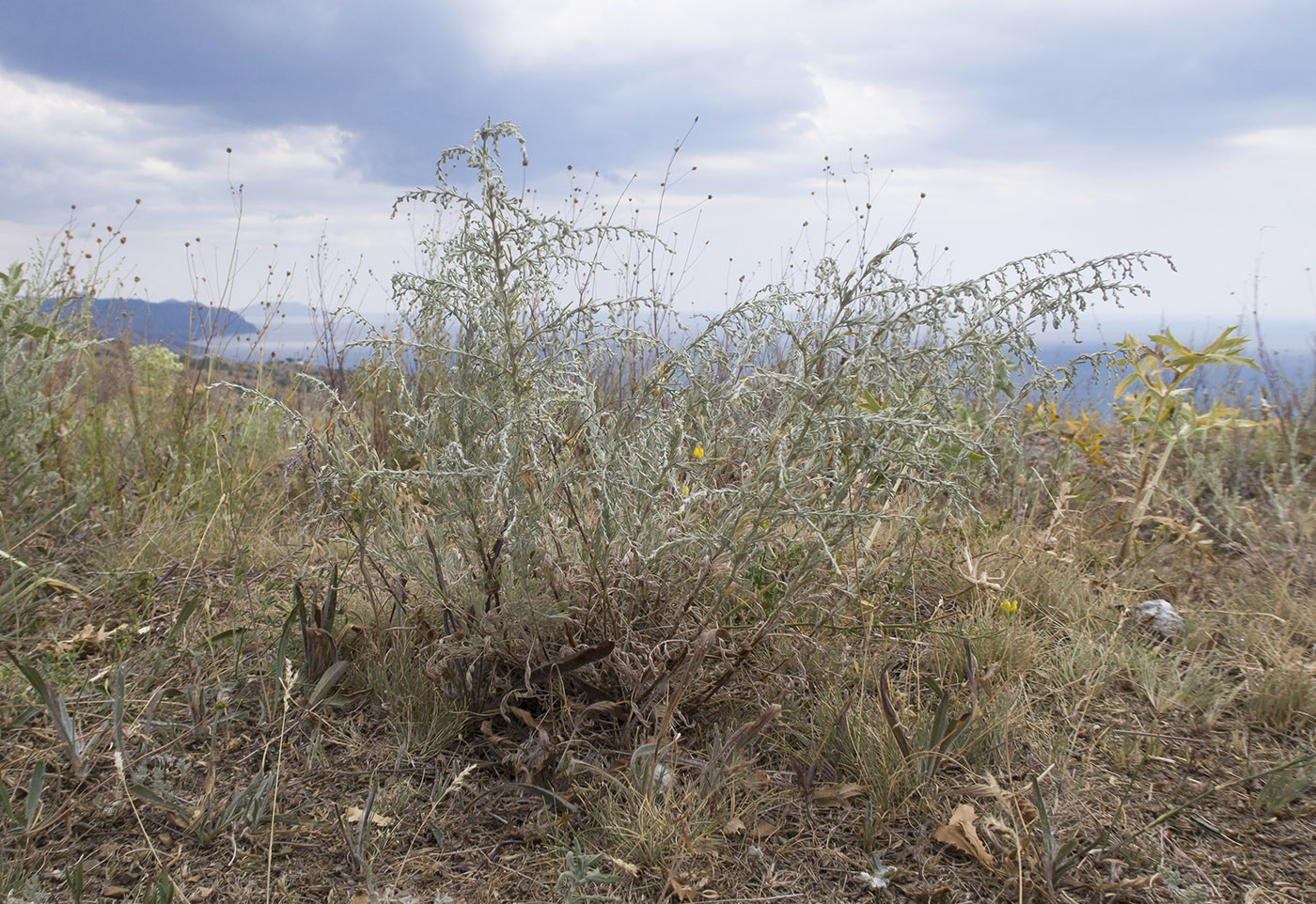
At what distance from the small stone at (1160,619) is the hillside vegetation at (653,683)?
0.7 inches

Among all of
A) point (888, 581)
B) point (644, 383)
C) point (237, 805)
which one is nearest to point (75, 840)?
point (237, 805)

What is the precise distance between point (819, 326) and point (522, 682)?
116 cm

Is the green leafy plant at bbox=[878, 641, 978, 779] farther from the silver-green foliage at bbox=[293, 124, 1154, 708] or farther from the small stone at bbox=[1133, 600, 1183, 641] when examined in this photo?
the small stone at bbox=[1133, 600, 1183, 641]

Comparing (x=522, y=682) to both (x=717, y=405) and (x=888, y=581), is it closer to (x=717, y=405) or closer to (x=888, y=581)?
(x=717, y=405)

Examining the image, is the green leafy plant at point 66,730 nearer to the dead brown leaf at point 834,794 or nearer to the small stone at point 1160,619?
the dead brown leaf at point 834,794

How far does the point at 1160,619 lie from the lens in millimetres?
2537

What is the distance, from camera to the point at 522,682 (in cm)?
197

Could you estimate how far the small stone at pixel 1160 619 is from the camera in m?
2.52

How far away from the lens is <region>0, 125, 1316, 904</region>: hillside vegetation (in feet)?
5.38

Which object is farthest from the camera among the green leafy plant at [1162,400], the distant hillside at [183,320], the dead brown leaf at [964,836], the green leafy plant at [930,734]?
the distant hillside at [183,320]

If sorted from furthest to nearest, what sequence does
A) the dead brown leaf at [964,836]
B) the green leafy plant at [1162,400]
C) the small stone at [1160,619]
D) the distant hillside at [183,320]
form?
1. the distant hillside at [183,320]
2. the green leafy plant at [1162,400]
3. the small stone at [1160,619]
4. the dead brown leaf at [964,836]

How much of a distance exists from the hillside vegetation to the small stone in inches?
0.7

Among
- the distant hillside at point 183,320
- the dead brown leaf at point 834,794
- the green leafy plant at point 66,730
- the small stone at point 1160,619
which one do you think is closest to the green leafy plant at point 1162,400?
the small stone at point 1160,619

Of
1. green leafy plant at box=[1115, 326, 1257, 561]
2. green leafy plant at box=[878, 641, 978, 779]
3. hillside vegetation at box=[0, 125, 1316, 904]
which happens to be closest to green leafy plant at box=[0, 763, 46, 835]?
hillside vegetation at box=[0, 125, 1316, 904]
